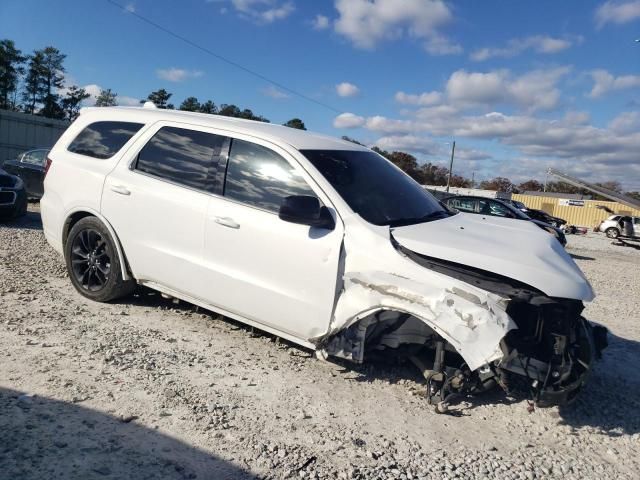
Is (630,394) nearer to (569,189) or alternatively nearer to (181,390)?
(181,390)

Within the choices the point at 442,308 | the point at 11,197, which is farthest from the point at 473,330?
the point at 11,197

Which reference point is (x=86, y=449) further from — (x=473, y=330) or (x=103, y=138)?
(x=103, y=138)

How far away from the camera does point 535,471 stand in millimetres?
2928

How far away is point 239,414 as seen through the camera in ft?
10.4

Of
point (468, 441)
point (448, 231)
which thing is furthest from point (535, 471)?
point (448, 231)

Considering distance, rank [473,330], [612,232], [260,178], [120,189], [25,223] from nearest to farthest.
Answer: [473,330] → [260,178] → [120,189] → [25,223] → [612,232]

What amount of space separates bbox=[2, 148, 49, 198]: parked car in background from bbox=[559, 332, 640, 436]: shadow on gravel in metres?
12.7

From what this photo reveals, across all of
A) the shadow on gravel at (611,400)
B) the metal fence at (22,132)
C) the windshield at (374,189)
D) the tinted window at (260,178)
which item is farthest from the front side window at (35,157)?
the metal fence at (22,132)

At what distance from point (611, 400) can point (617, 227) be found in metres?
29.7

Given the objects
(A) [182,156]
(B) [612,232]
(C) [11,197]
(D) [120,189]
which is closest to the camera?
(A) [182,156]

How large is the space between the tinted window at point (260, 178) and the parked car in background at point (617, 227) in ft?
88.0

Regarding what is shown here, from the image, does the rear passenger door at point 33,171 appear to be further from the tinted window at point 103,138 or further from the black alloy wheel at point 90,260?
the black alloy wheel at point 90,260

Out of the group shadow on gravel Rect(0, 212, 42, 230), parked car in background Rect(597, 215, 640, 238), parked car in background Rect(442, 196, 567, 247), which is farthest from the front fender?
parked car in background Rect(597, 215, 640, 238)

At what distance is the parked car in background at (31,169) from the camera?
12.8 metres
